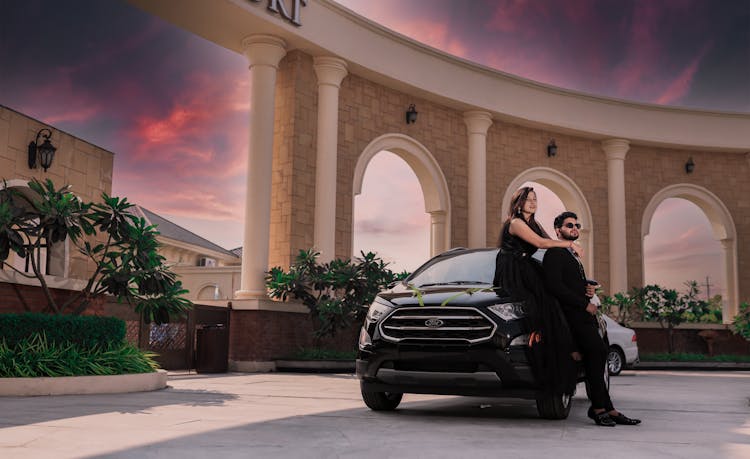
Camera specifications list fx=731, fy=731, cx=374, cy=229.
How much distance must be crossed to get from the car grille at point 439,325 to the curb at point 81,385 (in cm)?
391

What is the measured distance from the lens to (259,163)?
15078 mm

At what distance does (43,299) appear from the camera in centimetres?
947

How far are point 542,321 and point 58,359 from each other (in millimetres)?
5441

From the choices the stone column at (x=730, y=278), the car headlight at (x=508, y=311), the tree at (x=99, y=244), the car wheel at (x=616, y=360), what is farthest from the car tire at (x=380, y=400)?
the stone column at (x=730, y=278)

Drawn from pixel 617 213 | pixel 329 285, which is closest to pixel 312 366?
pixel 329 285

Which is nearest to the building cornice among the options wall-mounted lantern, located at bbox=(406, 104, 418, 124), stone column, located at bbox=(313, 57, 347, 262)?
stone column, located at bbox=(313, 57, 347, 262)

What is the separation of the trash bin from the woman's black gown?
7866 millimetres

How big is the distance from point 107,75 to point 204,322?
1310 cm

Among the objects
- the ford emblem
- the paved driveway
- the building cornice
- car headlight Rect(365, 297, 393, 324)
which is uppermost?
the building cornice

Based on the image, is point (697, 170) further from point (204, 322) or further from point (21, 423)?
point (21, 423)

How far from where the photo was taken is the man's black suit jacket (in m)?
6.05

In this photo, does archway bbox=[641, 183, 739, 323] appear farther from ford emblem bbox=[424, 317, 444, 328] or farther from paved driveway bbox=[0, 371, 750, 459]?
ford emblem bbox=[424, 317, 444, 328]

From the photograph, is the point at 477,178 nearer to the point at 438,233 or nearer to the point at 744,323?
the point at 438,233

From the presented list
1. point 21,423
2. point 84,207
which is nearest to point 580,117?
point 84,207
